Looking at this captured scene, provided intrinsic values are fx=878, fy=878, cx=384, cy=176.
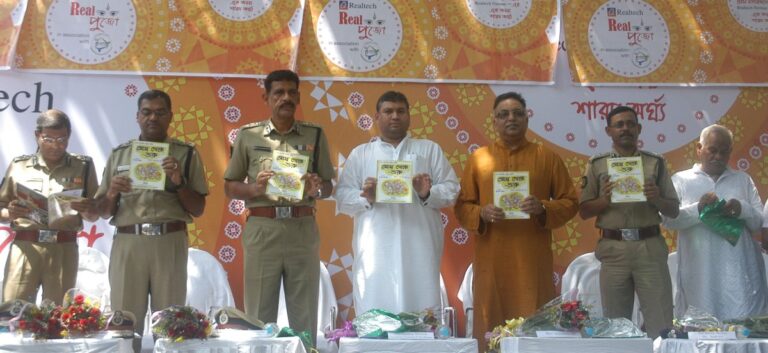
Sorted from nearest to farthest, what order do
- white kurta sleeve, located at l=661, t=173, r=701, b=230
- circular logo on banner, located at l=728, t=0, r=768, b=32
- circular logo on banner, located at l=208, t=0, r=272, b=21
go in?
white kurta sleeve, located at l=661, t=173, r=701, b=230, circular logo on banner, located at l=208, t=0, r=272, b=21, circular logo on banner, located at l=728, t=0, r=768, b=32

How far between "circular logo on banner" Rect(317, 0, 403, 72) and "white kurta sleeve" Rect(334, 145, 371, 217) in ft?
3.76

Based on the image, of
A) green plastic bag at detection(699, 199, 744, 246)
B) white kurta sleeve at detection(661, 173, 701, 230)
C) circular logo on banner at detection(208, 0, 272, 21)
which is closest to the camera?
green plastic bag at detection(699, 199, 744, 246)

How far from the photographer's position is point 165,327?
3.78 m

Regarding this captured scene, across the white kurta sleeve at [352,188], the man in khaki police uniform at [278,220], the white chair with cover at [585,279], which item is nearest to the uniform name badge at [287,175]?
the man in khaki police uniform at [278,220]

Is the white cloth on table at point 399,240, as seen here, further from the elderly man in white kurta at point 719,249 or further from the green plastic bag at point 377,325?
the elderly man in white kurta at point 719,249

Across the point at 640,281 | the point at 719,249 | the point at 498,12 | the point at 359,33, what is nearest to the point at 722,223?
the point at 719,249

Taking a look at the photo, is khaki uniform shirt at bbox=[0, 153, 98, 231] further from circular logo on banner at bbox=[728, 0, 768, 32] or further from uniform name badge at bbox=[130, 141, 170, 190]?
circular logo on banner at bbox=[728, 0, 768, 32]

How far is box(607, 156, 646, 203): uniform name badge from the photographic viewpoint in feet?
18.3

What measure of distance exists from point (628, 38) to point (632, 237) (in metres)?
Answer: 2.07

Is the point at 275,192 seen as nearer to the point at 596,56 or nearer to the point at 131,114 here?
the point at 131,114

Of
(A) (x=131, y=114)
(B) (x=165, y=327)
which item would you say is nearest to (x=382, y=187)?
(B) (x=165, y=327)

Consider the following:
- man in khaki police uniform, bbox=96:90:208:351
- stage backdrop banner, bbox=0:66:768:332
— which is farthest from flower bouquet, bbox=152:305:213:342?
stage backdrop banner, bbox=0:66:768:332

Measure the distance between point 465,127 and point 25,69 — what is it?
337cm

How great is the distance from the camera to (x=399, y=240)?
5641mm
